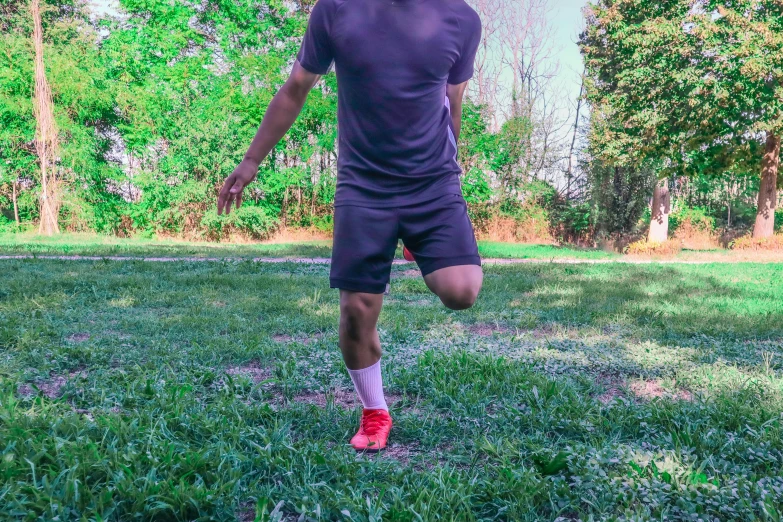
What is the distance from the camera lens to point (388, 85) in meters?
2.35

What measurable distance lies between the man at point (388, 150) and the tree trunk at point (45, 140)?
1692 cm

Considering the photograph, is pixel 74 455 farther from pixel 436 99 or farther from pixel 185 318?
pixel 185 318

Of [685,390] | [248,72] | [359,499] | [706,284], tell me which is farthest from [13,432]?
[248,72]

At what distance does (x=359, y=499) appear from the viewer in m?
1.99

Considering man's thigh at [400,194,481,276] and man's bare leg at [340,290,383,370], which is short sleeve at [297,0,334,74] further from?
man's bare leg at [340,290,383,370]

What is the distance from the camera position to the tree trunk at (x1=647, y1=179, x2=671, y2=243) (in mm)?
18828

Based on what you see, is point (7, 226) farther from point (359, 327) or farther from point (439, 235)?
point (439, 235)

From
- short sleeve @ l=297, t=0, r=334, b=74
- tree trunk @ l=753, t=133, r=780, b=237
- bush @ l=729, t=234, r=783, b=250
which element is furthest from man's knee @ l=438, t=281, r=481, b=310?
tree trunk @ l=753, t=133, r=780, b=237

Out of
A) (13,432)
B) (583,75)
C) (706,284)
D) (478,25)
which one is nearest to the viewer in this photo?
(13,432)

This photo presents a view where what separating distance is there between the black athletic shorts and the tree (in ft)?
44.1

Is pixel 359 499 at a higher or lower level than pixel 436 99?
lower

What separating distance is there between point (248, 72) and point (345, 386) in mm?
17077

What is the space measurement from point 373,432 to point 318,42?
1.64 m

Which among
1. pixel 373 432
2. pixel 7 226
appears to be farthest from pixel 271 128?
pixel 7 226
